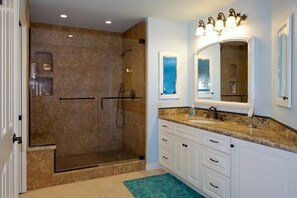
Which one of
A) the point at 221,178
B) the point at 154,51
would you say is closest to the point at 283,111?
the point at 221,178

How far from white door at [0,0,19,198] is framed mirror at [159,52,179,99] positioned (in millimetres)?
2426

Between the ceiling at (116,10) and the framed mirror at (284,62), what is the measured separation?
3.64 feet

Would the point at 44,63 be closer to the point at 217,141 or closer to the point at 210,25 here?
the point at 210,25

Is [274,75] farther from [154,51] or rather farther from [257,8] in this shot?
[154,51]

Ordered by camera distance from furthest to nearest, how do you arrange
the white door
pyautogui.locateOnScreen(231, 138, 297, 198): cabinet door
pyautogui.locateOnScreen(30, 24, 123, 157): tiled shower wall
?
pyautogui.locateOnScreen(30, 24, 123, 157): tiled shower wall < pyautogui.locateOnScreen(231, 138, 297, 198): cabinet door < the white door

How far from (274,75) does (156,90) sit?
184 centimetres

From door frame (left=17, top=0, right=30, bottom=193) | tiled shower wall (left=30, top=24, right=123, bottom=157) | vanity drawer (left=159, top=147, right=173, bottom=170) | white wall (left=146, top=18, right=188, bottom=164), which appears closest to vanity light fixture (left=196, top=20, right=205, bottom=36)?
white wall (left=146, top=18, right=188, bottom=164)

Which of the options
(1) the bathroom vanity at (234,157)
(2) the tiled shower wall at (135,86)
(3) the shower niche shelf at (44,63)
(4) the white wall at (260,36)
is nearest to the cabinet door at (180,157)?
(1) the bathroom vanity at (234,157)

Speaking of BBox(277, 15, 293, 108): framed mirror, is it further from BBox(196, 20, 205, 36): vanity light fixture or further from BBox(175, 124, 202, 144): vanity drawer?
BBox(196, 20, 205, 36): vanity light fixture

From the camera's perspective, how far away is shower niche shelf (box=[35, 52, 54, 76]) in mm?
4027

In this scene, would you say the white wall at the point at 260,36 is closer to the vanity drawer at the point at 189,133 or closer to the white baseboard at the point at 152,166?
the vanity drawer at the point at 189,133

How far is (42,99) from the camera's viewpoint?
4109 millimetres

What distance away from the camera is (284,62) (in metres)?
2.15

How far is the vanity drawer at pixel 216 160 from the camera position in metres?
2.38
